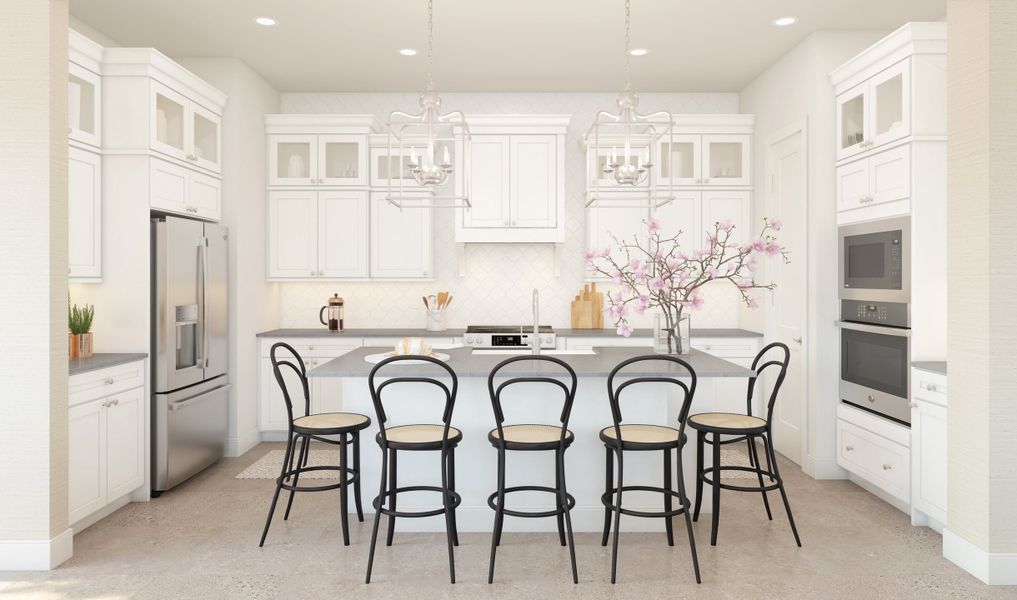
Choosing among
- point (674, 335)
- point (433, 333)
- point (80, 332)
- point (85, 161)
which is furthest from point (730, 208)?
point (80, 332)

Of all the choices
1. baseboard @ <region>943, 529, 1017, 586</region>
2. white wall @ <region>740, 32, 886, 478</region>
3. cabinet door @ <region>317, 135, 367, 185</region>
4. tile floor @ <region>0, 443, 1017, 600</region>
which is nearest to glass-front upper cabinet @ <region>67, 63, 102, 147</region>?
cabinet door @ <region>317, 135, 367, 185</region>

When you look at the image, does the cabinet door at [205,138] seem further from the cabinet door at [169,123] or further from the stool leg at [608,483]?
the stool leg at [608,483]

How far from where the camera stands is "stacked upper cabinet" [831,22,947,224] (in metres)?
3.69

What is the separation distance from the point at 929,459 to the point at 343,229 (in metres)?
4.52

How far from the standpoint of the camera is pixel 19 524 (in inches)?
121

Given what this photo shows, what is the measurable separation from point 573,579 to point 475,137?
380 centimetres

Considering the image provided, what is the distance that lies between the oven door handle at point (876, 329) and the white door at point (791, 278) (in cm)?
39

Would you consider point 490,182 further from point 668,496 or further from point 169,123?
point 668,496

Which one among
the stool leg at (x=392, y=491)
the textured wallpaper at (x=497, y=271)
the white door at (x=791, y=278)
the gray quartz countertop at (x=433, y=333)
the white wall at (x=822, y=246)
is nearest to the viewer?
the stool leg at (x=392, y=491)

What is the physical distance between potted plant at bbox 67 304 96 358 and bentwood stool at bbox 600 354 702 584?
3013 mm

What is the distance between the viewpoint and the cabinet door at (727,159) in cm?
576

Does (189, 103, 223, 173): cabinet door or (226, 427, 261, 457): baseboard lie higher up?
(189, 103, 223, 173): cabinet door

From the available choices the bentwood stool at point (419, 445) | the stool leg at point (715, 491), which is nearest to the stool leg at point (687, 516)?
the stool leg at point (715, 491)

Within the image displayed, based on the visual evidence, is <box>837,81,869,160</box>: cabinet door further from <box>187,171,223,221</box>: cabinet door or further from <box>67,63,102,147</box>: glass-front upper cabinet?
<box>67,63,102,147</box>: glass-front upper cabinet
